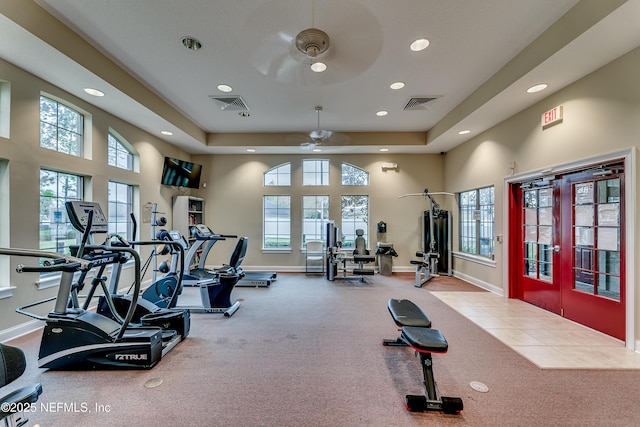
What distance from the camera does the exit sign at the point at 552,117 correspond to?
371cm

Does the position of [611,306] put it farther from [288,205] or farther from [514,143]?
[288,205]

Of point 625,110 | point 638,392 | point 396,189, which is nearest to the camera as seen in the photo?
point 638,392

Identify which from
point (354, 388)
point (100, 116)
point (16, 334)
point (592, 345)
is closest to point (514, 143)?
point (592, 345)

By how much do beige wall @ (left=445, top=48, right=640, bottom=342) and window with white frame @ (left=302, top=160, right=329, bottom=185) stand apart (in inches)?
→ 139

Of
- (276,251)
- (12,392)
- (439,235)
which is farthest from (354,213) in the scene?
(12,392)

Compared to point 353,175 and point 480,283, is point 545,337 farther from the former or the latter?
point 353,175

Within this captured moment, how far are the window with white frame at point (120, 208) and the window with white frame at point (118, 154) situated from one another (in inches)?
14.2

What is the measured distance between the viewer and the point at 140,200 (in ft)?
18.0

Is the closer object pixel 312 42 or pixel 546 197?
pixel 312 42

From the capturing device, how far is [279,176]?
7.53m

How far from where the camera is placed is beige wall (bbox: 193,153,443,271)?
7.36 meters

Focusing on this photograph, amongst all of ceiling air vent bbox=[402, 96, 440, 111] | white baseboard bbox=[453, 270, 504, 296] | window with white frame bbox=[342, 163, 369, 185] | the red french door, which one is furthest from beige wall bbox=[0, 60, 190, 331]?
white baseboard bbox=[453, 270, 504, 296]

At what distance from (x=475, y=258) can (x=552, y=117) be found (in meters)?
3.10

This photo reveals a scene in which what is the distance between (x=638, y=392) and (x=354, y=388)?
2356 mm
